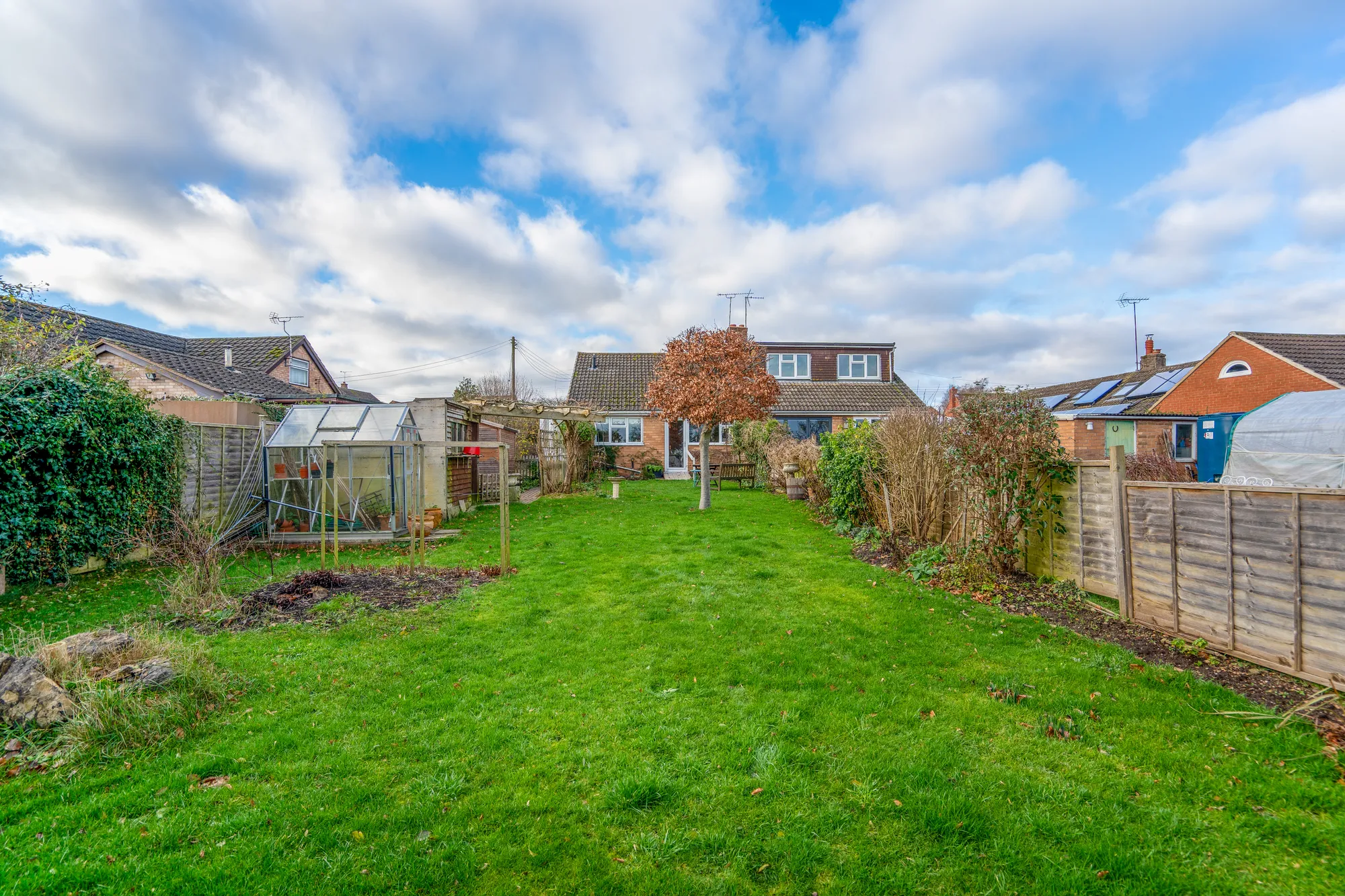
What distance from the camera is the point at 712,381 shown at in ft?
46.4

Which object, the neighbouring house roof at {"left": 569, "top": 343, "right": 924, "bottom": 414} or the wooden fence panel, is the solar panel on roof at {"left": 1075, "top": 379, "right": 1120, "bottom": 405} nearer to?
the neighbouring house roof at {"left": 569, "top": 343, "right": 924, "bottom": 414}

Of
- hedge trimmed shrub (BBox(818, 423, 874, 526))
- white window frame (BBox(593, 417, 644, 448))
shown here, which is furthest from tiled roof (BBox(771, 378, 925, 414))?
hedge trimmed shrub (BBox(818, 423, 874, 526))

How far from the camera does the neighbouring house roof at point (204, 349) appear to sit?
20922 millimetres

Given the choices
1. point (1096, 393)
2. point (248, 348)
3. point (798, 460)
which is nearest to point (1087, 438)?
point (1096, 393)

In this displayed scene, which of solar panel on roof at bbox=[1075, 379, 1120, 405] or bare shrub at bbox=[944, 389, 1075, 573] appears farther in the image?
solar panel on roof at bbox=[1075, 379, 1120, 405]

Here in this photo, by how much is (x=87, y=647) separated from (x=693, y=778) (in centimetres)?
474

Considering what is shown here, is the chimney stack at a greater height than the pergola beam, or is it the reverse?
the chimney stack

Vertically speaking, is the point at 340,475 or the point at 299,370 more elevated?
the point at 299,370

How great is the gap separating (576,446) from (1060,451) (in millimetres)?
15792

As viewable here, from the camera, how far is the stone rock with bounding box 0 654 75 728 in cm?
345

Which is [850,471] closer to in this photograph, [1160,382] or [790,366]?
[790,366]

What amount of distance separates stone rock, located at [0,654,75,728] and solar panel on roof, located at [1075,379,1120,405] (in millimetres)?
35892

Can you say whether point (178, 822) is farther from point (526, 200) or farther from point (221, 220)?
point (526, 200)

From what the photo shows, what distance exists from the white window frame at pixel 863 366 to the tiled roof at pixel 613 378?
384 inches
